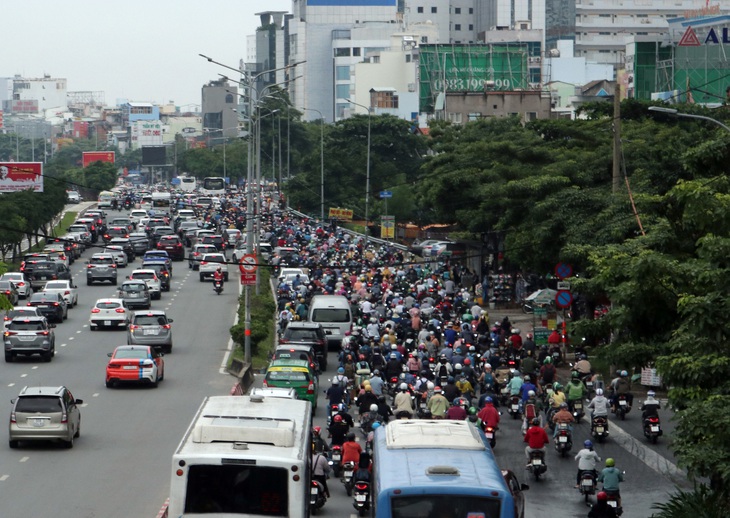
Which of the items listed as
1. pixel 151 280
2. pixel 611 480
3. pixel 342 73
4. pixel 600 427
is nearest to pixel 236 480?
pixel 611 480

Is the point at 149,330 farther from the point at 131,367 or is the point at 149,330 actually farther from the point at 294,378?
the point at 294,378

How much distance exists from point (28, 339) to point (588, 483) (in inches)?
885

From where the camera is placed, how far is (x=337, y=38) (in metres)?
189

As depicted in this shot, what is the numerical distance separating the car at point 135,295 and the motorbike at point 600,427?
28.7 m

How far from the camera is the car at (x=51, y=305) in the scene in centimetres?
4991

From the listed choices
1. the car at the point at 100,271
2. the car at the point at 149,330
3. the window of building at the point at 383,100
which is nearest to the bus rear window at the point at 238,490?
the car at the point at 149,330

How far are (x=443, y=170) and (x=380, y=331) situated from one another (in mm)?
19495

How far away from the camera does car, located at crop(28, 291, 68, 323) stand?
49906 mm

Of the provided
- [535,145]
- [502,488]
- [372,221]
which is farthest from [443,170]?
[502,488]

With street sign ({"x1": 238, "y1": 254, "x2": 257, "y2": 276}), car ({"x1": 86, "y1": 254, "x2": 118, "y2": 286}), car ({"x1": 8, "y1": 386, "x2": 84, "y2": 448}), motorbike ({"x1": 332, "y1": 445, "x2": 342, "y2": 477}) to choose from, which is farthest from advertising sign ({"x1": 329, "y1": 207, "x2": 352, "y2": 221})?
motorbike ({"x1": 332, "y1": 445, "x2": 342, "y2": 477})

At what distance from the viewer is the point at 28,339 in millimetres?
40250

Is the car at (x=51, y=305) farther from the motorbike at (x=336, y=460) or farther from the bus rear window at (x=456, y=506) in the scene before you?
the bus rear window at (x=456, y=506)

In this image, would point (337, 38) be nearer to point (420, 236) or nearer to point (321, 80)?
point (321, 80)

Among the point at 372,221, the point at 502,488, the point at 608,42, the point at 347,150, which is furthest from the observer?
the point at 608,42
